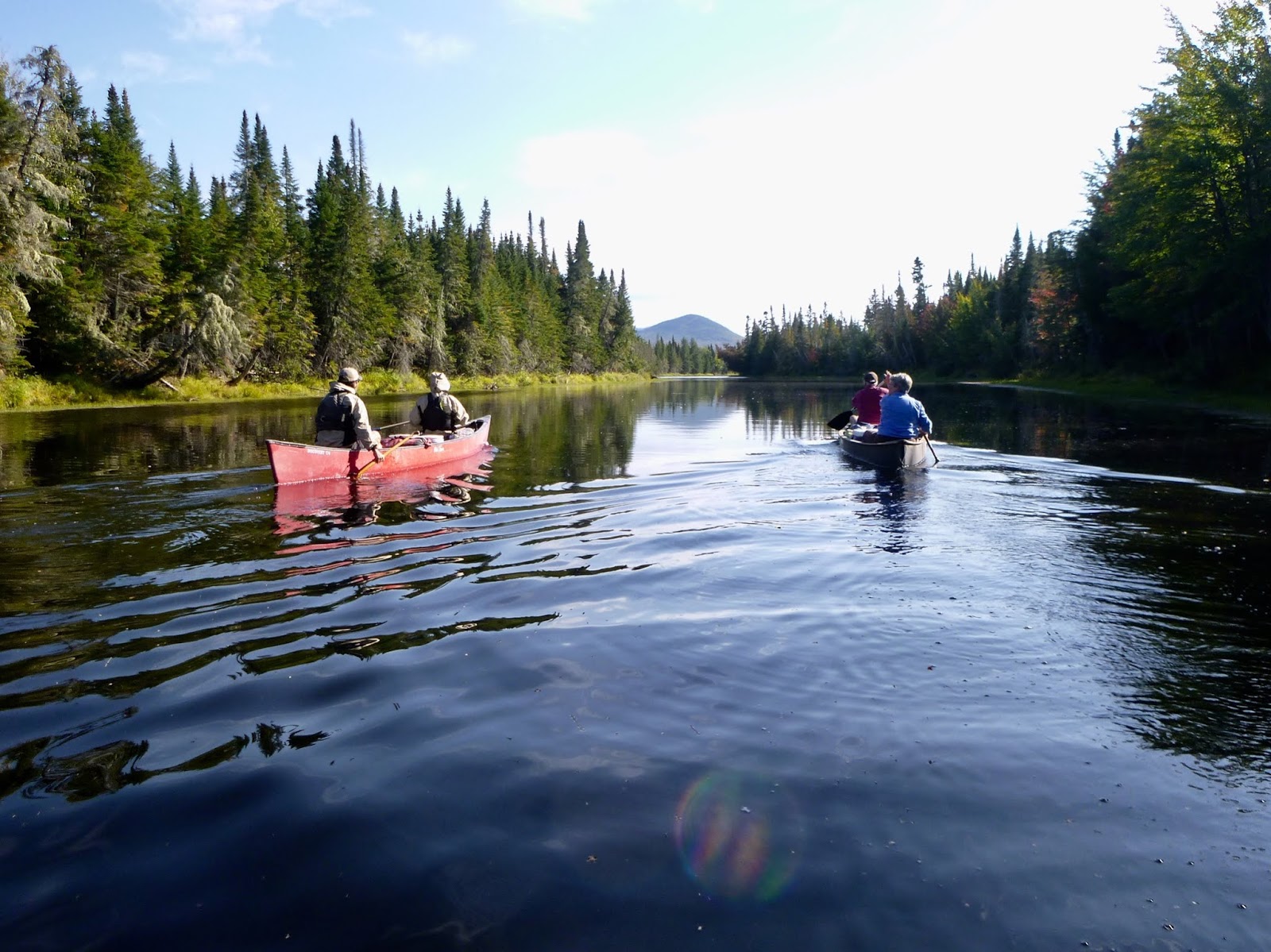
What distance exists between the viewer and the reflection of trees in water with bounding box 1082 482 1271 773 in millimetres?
4629

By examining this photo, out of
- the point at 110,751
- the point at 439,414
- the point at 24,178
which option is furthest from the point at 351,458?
the point at 24,178

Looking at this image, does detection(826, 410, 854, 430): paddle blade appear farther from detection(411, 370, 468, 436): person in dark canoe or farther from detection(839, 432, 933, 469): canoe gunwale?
detection(411, 370, 468, 436): person in dark canoe

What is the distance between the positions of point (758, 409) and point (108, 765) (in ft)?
130

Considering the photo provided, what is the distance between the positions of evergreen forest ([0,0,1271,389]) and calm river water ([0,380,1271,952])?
29.9 metres

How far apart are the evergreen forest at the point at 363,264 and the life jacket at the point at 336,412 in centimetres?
2392

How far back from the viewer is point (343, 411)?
13930mm

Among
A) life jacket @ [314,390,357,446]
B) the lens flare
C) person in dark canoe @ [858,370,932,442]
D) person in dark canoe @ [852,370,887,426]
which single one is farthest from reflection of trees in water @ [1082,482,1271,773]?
life jacket @ [314,390,357,446]

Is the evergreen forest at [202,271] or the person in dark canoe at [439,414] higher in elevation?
the evergreen forest at [202,271]

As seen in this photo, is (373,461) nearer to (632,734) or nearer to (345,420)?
(345,420)

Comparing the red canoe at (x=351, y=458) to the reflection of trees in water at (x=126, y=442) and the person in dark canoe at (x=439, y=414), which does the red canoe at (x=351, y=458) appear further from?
the reflection of trees in water at (x=126, y=442)

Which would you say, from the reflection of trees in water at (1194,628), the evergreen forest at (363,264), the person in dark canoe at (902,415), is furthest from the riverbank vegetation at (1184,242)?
the reflection of trees in water at (1194,628)

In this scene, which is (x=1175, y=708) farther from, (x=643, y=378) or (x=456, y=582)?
(x=643, y=378)

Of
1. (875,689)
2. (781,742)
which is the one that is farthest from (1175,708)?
(781,742)

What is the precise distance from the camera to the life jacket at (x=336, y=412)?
13.8 meters
